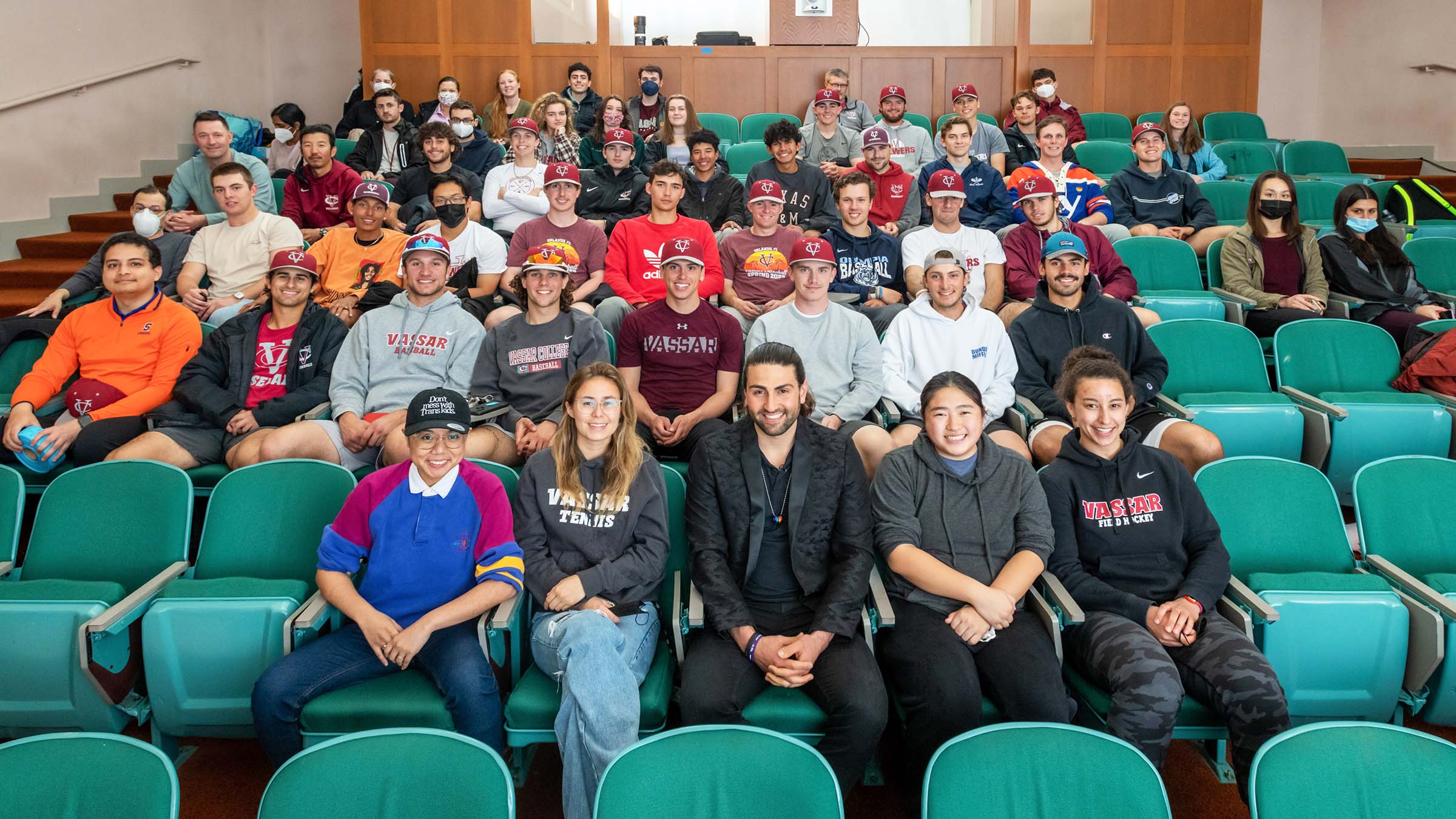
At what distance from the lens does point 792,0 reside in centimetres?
872

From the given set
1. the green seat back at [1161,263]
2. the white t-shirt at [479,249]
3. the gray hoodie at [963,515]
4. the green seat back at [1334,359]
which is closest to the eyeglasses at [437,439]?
the gray hoodie at [963,515]

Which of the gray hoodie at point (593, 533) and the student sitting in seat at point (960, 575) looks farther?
the gray hoodie at point (593, 533)

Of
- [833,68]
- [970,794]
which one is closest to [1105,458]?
[970,794]

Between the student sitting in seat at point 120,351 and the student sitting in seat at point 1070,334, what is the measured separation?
3.23m

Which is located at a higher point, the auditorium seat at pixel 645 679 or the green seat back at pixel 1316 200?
the green seat back at pixel 1316 200

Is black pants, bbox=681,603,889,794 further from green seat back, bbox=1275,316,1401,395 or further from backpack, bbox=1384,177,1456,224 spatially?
backpack, bbox=1384,177,1456,224

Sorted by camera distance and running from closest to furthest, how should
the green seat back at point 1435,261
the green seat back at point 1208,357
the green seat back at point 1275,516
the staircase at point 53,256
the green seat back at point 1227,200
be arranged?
the green seat back at point 1275,516, the green seat back at point 1208,357, the green seat back at point 1435,261, the staircase at point 53,256, the green seat back at point 1227,200

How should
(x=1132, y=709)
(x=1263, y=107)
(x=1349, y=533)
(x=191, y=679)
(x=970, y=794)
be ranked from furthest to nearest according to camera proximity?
(x=1263, y=107) < (x=1349, y=533) < (x=191, y=679) < (x=1132, y=709) < (x=970, y=794)

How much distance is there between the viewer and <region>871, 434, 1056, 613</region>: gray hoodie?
2.54 m

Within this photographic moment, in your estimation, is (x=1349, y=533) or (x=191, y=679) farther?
(x=1349, y=533)

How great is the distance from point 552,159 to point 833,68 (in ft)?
10.5

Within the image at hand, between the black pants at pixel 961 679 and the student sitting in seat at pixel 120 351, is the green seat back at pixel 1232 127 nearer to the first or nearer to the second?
the black pants at pixel 961 679

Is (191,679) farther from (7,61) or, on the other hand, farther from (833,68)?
(833,68)

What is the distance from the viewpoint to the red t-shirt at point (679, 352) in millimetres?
3713
